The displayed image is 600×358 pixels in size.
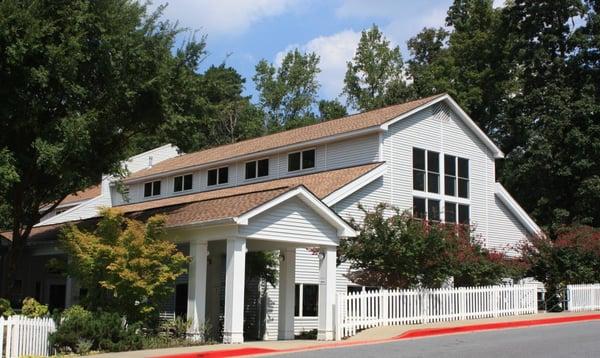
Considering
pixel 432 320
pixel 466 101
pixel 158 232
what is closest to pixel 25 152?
pixel 158 232

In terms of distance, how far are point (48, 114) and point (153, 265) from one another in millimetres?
5741

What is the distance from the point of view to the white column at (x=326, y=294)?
2061 centimetres

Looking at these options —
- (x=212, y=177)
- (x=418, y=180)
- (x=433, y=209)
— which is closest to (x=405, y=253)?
(x=418, y=180)

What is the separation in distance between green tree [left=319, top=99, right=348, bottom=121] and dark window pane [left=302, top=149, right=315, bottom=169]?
2985 cm

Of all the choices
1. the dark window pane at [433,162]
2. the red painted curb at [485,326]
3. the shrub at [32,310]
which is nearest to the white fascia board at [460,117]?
the dark window pane at [433,162]

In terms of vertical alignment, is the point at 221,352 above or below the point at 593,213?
below

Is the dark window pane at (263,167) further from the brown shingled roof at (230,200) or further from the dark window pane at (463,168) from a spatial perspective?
the dark window pane at (463,168)

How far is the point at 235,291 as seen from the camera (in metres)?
18.9

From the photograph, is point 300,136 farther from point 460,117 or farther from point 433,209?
point 460,117

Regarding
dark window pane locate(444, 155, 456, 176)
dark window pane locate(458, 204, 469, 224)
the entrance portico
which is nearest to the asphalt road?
the entrance portico

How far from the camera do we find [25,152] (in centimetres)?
2122

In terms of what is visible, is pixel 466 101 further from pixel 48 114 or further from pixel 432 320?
pixel 48 114

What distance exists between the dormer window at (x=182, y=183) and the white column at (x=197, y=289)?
20.3m

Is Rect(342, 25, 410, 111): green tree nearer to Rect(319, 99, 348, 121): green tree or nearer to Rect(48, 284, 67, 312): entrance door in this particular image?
Rect(319, 99, 348, 121): green tree
